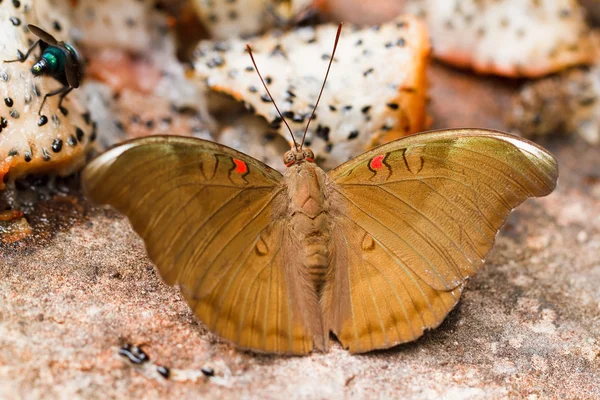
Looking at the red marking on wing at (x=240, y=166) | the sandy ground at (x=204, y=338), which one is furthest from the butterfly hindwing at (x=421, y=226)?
the red marking on wing at (x=240, y=166)

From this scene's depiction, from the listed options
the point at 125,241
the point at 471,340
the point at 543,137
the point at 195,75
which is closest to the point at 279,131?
the point at 195,75

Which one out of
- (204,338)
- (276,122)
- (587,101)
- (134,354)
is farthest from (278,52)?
(587,101)

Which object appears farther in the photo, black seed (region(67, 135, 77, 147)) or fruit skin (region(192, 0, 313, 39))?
fruit skin (region(192, 0, 313, 39))

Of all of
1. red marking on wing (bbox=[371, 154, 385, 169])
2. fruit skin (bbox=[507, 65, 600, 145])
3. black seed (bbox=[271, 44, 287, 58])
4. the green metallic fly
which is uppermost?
fruit skin (bbox=[507, 65, 600, 145])

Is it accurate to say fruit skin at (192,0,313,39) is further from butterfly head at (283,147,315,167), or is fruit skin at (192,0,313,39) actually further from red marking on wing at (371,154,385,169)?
red marking on wing at (371,154,385,169)

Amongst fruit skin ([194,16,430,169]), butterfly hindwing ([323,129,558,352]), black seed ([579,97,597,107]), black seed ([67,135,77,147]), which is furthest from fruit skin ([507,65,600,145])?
black seed ([67,135,77,147])

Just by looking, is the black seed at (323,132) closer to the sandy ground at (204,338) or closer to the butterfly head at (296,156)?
the butterfly head at (296,156)

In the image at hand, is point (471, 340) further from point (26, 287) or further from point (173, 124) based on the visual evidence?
point (173, 124)
